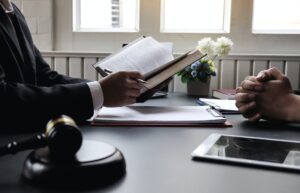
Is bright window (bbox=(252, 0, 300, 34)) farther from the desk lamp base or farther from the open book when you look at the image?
the desk lamp base

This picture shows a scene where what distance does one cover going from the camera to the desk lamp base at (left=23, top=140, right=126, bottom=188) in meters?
0.54

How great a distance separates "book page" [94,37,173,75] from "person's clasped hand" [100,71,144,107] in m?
0.13

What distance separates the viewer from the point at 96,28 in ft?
6.90

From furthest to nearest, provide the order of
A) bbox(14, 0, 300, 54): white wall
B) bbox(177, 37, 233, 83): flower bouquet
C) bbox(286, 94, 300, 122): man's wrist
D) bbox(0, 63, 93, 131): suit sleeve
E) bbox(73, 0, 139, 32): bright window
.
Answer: bbox(73, 0, 139, 32): bright window
bbox(14, 0, 300, 54): white wall
bbox(177, 37, 233, 83): flower bouquet
bbox(286, 94, 300, 122): man's wrist
bbox(0, 63, 93, 131): suit sleeve

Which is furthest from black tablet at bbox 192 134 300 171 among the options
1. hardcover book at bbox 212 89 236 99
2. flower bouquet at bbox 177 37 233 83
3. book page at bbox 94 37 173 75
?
flower bouquet at bbox 177 37 233 83

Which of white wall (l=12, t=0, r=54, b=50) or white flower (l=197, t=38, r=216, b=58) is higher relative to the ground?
white wall (l=12, t=0, r=54, b=50)

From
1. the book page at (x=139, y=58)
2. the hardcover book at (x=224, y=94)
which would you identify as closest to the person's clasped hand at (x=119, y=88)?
the book page at (x=139, y=58)

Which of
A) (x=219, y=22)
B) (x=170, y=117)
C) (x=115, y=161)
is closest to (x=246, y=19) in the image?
(x=219, y=22)

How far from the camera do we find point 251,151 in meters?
0.71

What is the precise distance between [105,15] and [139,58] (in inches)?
36.9

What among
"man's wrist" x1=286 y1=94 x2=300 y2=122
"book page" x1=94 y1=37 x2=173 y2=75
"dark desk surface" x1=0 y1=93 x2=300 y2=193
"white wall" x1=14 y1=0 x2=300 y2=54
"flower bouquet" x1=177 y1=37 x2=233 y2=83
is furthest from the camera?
"white wall" x1=14 y1=0 x2=300 y2=54

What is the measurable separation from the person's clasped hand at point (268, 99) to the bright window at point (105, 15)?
1.05 meters

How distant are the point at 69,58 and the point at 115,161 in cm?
143

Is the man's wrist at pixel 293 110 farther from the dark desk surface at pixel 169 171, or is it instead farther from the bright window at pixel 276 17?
the bright window at pixel 276 17
